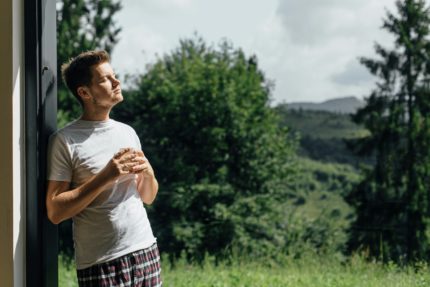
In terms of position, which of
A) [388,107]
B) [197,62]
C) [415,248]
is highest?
[197,62]

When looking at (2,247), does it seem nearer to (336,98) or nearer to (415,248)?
(415,248)

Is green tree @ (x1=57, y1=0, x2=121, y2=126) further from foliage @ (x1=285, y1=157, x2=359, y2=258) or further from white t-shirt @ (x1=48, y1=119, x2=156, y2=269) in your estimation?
white t-shirt @ (x1=48, y1=119, x2=156, y2=269)

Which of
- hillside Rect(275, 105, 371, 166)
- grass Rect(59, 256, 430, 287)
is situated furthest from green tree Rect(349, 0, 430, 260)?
grass Rect(59, 256, 430, 287)

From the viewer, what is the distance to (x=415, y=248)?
7.36 meters

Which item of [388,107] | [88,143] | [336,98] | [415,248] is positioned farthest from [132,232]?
[336,98]

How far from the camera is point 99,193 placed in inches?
53.2

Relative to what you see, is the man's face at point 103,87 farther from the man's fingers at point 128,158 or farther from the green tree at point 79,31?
the green tree at point 79,31

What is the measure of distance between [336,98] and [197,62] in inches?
99.1

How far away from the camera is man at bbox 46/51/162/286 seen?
4.51 feet

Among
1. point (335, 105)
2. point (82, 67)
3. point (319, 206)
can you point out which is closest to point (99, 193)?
point (82, 67)

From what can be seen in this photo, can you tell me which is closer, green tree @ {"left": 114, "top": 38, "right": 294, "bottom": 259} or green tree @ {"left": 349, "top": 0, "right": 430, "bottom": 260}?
green tree @ {"left": 349, "top": 0, "right": 430, "bottom": 260}

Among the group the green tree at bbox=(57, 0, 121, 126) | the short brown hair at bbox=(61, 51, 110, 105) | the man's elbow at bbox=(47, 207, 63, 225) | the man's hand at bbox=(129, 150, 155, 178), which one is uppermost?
the green tree at bbox=(57, 0, 121, 126)

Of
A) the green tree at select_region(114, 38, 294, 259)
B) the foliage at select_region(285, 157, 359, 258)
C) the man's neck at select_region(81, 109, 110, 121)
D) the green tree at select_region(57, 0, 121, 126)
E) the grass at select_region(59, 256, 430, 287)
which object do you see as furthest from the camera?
the foliage at select_region(285, 157, 359, 258)

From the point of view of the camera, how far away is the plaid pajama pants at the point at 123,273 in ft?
4.52
